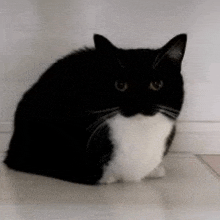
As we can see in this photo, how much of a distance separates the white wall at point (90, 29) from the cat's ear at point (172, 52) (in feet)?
1.29

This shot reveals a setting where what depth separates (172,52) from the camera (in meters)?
1.06

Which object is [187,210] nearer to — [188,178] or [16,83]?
[188,178]

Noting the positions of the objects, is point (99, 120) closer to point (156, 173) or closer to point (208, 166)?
point (156, 173)

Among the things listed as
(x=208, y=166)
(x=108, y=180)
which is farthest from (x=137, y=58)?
(x=208, y=166)

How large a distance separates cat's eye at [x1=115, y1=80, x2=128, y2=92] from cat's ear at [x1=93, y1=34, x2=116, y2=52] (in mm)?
108

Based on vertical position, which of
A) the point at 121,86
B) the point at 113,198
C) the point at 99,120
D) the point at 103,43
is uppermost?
the point at 103,43

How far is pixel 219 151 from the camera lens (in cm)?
153

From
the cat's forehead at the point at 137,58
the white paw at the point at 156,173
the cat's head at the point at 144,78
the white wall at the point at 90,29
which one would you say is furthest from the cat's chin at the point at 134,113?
the white wall at the point at 90,29

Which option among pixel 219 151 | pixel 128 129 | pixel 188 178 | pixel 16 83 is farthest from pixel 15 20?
pixel 219 151

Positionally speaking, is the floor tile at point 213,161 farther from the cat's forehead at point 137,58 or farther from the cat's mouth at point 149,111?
the cat's forehead at point 137,58

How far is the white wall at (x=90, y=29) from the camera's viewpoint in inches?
56.0

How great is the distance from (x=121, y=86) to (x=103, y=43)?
15cm

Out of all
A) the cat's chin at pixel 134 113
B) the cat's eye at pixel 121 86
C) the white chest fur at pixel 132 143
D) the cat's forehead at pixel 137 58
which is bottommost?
the white chest fur at pixel 132 143

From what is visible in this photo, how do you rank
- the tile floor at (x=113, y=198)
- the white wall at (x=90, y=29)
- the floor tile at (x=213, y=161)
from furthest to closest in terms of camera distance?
the white wall at (x=90, y=29) → the floor tile at (x=213, y=161) → the tile floor at (x=113, y=198)
